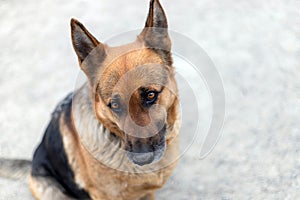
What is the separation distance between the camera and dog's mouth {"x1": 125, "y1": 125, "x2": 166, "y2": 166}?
3002 mm

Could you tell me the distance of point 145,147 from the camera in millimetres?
3010

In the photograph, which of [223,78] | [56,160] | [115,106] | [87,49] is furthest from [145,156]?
[223,78]

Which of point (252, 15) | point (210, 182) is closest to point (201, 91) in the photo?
point (210, 182)

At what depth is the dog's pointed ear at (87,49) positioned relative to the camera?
2807 millimetres

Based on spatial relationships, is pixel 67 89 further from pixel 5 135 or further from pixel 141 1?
pixel 141 1

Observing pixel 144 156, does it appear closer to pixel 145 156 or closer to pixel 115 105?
pixel 145 156

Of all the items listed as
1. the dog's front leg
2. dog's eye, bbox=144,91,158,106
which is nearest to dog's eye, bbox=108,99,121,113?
dog's eye, bbox=144,91,158,106

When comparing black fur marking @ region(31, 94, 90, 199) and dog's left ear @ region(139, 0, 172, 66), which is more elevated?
dog's left ear @ region(139, 0, 172, 66)

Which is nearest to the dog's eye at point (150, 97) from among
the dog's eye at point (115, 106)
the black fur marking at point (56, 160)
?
the dog's eye at point (115, 106)

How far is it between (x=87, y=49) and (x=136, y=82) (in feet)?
1.24

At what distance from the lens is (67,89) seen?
200 inches

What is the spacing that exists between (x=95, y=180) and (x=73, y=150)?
29 cm

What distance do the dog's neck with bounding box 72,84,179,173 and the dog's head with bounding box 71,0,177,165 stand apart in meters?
0.30

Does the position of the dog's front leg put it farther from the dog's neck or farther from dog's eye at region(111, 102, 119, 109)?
dog's eye at region(111, 102, 119, 109)
